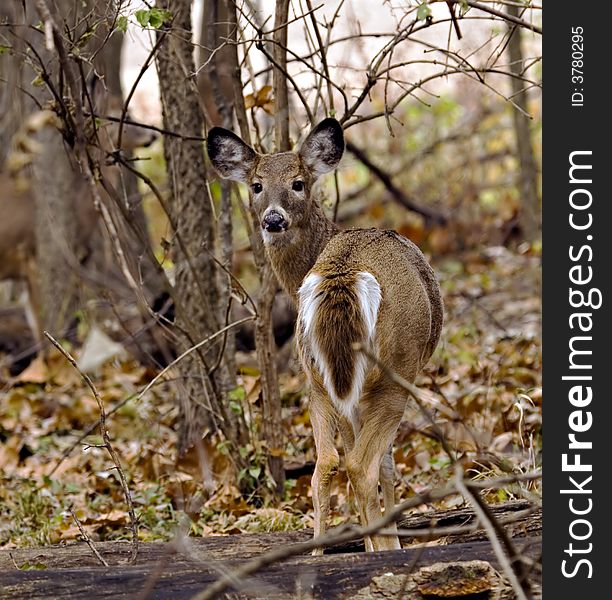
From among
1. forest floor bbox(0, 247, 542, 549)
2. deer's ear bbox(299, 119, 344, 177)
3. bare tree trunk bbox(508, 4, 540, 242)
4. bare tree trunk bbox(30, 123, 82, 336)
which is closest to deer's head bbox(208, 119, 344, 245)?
deer's ear bbox(299, 119, 344, 177)

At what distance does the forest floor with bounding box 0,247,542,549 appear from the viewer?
572cm

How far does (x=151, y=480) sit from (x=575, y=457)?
3.74 meters

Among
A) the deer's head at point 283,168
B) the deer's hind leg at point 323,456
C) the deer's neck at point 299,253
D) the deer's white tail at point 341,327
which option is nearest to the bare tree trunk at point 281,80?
the deer's head at point 283,168

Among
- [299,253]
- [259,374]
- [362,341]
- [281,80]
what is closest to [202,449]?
[299,253]

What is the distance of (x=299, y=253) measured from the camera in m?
5.53

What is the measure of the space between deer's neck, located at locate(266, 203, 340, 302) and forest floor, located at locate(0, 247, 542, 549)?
35.6 inches

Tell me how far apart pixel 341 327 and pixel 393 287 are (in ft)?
1.21

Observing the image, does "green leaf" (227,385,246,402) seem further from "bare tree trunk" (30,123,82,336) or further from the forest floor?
"bare tree trunk" (30,123,82,336)

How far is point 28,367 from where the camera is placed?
10.5 meters

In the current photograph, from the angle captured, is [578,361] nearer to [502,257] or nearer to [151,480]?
[151,480]

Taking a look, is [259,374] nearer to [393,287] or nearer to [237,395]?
[237,395]

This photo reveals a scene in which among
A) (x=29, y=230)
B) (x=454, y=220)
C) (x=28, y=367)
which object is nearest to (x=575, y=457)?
(x=28, y=367)

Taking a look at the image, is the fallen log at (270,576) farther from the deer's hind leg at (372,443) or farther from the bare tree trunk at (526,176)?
the bare tree trunk at (526,176)

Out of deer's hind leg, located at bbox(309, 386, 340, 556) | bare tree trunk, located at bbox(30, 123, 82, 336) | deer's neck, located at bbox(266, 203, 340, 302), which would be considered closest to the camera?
deer's hind leg, located at bbox(309, 386, 340, 556)
